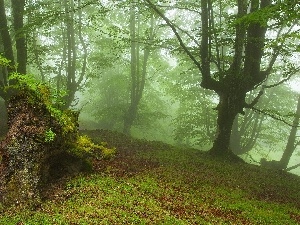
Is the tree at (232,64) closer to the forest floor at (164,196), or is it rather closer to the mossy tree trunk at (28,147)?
the forest floor at (164,196)

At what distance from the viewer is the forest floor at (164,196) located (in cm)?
640

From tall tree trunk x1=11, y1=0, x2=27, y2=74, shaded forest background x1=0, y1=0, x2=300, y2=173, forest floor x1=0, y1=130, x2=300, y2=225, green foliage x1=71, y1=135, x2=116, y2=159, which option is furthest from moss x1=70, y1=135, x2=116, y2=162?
tall tree trunk x1=11, y1=0, x2=27, y2=74

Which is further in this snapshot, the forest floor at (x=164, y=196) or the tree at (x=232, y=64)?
the tree at (x=232, y=64)

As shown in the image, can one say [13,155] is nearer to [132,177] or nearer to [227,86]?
[132,177]

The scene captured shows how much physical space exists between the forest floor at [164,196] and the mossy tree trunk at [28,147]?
17.5 inches

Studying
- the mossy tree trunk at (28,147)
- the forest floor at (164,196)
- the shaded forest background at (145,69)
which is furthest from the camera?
the shaded forest background at (145,69)

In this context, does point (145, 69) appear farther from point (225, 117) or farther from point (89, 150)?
point (89, 150)

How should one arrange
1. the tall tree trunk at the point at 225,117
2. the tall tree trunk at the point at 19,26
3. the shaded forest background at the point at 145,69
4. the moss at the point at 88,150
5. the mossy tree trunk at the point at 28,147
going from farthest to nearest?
the shaded forest background at the point at 145,69
the tall tree trunk at the point at 19,26
the tall tree trunk at the point at 225,117
the moss at the point at 88,150
the mossy tree trunk at the point at 28,147

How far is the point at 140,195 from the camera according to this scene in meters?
7.70

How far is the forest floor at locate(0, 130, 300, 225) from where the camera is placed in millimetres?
6402

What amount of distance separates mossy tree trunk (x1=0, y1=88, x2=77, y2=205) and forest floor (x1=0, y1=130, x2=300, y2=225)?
0.44m

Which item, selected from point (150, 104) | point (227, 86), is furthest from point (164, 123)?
point (227, 86)

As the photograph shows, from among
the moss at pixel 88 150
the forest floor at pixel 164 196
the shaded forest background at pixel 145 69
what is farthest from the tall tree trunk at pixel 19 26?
the forest floor at pixel 164 196

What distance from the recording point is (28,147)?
7.41m
